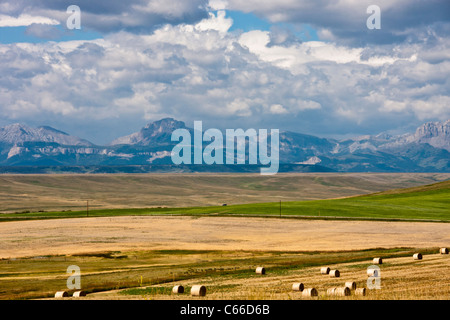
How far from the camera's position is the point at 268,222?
10225 cm

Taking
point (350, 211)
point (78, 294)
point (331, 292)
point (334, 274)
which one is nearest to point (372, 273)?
point (334, 274)

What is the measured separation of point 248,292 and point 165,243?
42807 mm

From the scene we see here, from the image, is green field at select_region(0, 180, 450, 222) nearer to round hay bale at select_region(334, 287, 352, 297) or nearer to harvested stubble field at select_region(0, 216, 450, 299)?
harvested stubble field at select_region(0, 216, 450, 299)

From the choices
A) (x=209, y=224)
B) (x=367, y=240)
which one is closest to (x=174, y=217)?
(x=209, y=224)

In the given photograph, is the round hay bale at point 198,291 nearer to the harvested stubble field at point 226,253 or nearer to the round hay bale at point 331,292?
the harvested stubble field at point 226,253

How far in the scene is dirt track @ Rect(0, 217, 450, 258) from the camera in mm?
72625

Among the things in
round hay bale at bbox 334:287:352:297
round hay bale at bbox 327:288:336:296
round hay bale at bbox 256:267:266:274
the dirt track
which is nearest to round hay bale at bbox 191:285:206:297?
round hay bale at bbox 327:288:336:296

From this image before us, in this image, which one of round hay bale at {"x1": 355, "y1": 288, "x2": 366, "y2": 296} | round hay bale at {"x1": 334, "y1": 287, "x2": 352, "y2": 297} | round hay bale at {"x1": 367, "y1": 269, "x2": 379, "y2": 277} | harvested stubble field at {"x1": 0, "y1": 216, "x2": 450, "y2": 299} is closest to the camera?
round hay bale at {"x1": 355, "y1": 288, "x2": 366, "y2": 296}

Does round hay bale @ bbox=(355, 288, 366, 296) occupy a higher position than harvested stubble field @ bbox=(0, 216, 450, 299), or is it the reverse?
round hay bale @ bbox=(355, 288, 366, 296)

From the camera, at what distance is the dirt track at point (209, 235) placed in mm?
72625

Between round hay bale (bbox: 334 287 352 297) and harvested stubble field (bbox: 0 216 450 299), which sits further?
harvested stubble field (bbox: 0 216 450 299)

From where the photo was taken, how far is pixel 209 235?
85.9 m

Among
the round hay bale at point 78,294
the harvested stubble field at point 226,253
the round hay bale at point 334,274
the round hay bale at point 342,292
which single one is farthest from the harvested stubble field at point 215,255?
the round hay bale at point 342,292
